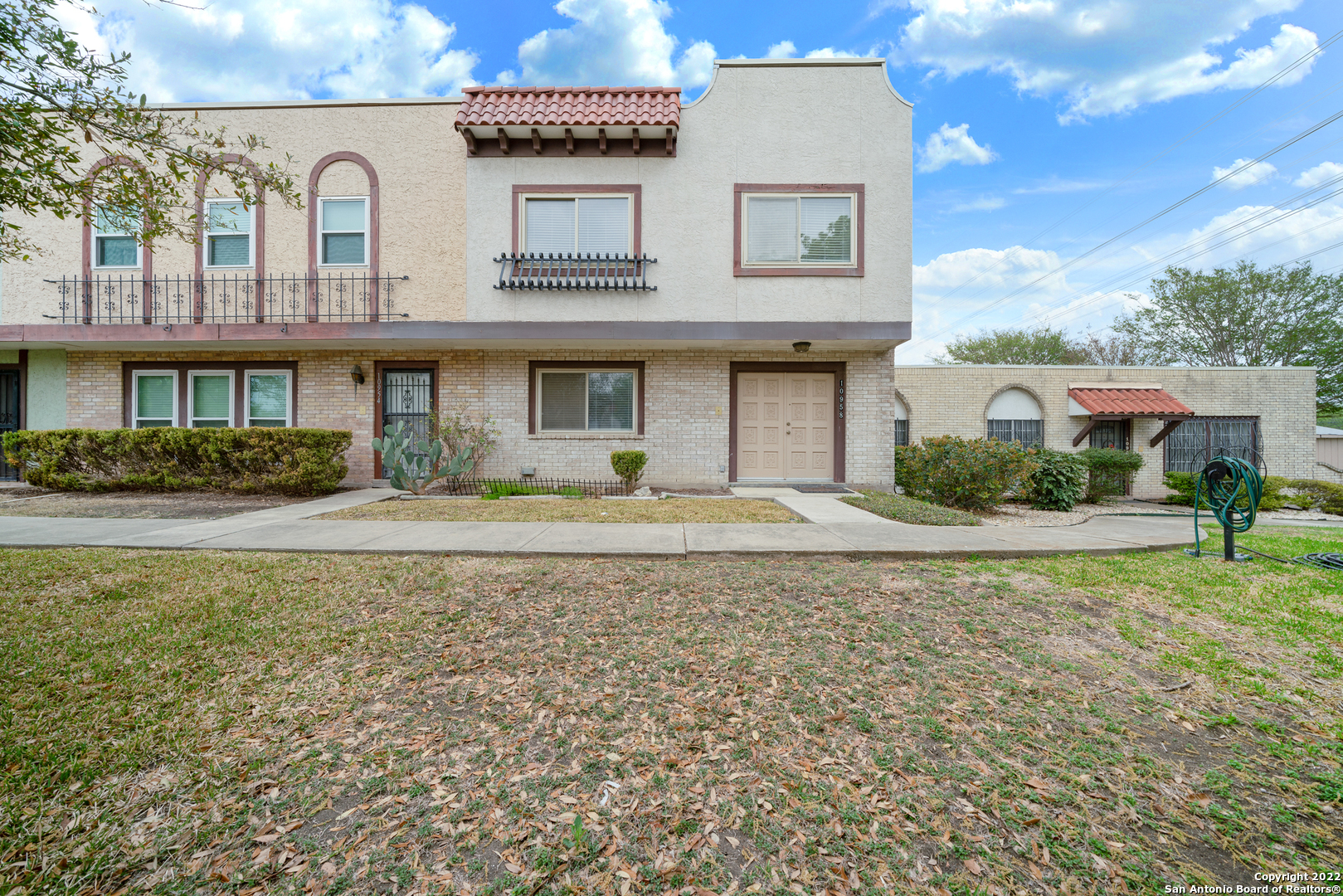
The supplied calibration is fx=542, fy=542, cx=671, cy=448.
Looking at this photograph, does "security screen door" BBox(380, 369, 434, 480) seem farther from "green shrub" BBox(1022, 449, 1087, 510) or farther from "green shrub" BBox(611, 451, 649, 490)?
"green shrub" BBox(1022, 449, 1087, 510)

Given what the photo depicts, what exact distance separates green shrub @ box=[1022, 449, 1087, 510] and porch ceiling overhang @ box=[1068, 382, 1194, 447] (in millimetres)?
5831

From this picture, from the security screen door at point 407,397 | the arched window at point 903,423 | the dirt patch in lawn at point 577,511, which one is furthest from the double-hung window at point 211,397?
the arched window at point 903,423

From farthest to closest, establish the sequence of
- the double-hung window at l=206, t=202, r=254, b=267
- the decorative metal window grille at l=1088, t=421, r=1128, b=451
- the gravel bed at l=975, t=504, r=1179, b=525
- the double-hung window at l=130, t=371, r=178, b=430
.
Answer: the decorative metal window grille at l=1088, t=421, r=1128, b=451
the double-hung window at l=130, t=371, r=178, b=430
the double-hung window at l=206, t=202, r=254, b=267
the gravel bed at l=975, t=504, r=1179, b=525

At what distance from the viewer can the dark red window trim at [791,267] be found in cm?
1019

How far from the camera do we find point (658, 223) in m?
10.3

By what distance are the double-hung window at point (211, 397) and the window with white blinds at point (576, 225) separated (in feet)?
22.5

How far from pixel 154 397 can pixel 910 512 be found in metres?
14.6

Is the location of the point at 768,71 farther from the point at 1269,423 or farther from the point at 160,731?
the point at 1269,423

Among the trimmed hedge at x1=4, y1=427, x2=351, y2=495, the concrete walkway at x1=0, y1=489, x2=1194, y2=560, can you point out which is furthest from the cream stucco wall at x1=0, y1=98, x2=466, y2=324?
the concrete walkway at x1=0, y1=489, x2=1194, y2=560

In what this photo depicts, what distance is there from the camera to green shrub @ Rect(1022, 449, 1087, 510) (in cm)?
1011

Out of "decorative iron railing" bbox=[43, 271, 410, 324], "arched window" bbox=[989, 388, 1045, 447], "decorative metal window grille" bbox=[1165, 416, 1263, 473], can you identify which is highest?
"decorative iron railing" bbox=[43, 271, 410, 324]

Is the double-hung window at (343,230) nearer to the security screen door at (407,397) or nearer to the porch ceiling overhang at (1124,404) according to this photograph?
the security screen door at (407,397)

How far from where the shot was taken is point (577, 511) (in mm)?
7652
